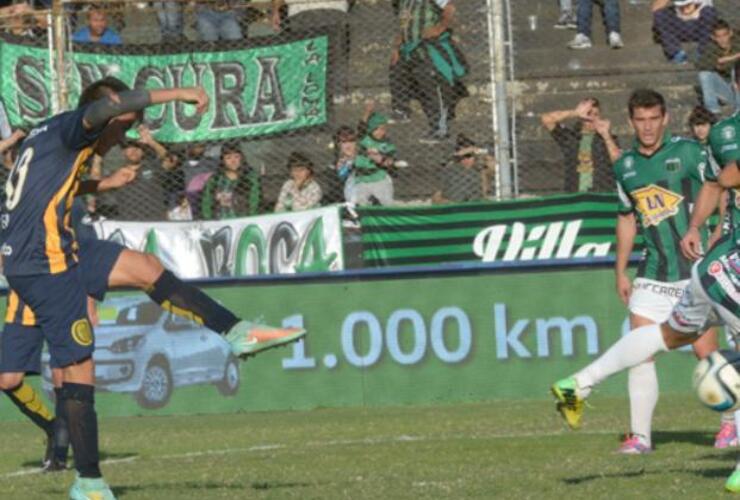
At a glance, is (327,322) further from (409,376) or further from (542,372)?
(542,372)

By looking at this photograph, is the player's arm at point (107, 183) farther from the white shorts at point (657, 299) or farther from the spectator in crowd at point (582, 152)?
the spectator in crowd at point (582, 152)

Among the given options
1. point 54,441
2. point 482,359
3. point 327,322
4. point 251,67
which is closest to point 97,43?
point 251,67

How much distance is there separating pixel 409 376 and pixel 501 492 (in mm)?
7757

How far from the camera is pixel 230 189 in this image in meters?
18.8

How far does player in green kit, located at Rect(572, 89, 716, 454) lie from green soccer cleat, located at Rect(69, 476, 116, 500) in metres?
3.82

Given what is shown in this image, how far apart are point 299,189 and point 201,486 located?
27.4ft

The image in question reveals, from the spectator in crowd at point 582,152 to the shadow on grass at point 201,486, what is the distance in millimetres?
8237

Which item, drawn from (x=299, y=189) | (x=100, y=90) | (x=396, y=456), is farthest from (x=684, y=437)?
(x=299, y=189)

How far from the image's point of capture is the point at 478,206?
1773cm

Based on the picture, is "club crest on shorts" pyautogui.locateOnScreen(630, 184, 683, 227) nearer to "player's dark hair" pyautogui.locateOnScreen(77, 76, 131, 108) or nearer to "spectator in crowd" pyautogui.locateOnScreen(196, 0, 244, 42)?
"player's dark hair" pyautogui.locateOnScreen(77, 76, 131, 108)

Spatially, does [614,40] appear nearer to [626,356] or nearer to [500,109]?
[500,109]

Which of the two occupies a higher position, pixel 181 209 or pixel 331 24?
pixel 331 24

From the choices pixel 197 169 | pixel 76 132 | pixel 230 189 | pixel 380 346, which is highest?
pixel 76 132

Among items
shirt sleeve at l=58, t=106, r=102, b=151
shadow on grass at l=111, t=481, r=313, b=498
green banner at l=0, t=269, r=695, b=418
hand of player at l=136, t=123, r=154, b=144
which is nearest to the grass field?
shadow on grass at l=111, t=481, r=313, b=498
